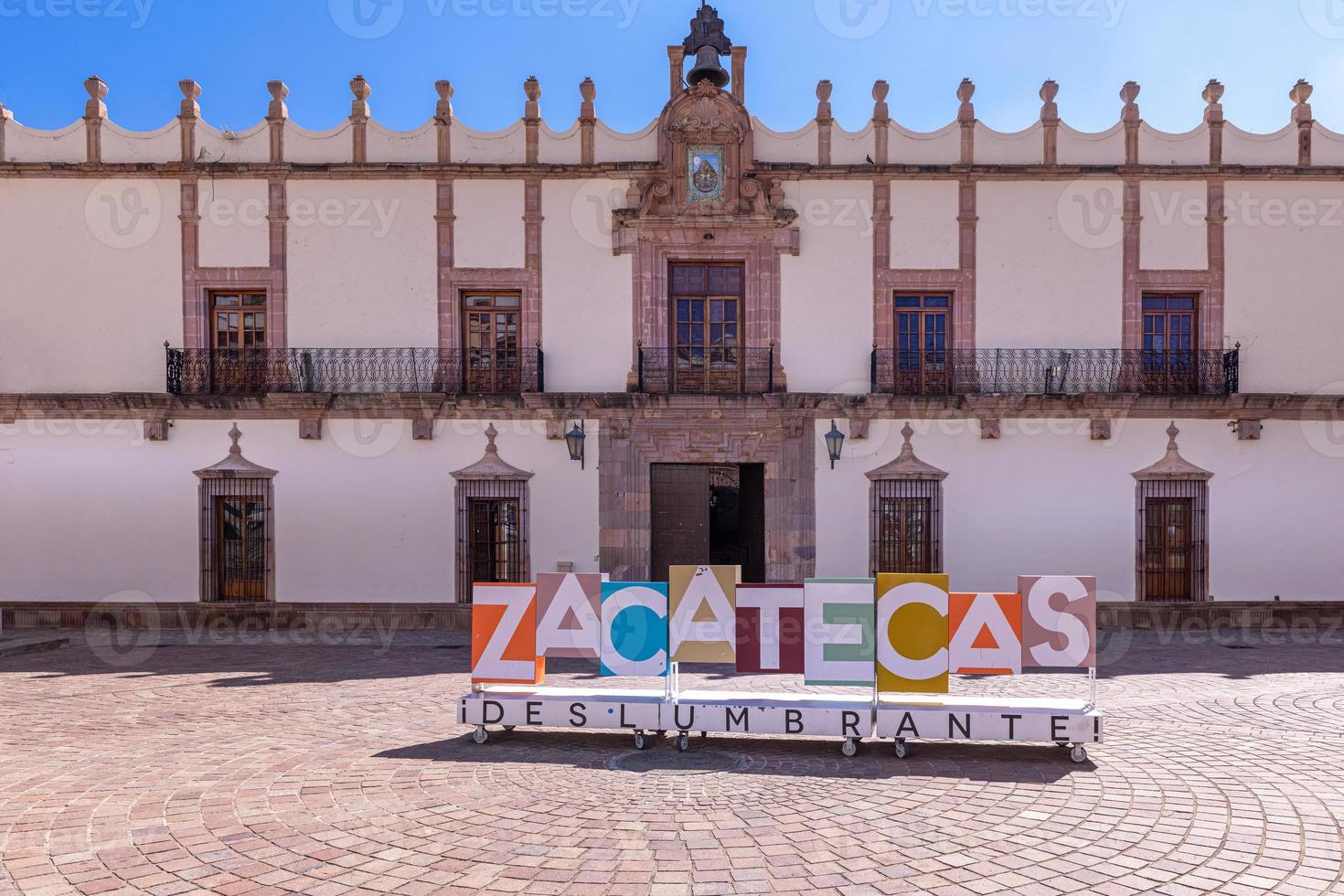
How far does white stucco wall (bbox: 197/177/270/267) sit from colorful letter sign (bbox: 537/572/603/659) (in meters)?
10.3

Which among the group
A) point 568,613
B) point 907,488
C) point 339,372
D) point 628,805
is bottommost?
point 628,805

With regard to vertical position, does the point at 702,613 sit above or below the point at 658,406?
below

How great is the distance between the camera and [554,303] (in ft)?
45.6

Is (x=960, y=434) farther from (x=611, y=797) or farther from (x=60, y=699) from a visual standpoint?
(x=60, y=699)

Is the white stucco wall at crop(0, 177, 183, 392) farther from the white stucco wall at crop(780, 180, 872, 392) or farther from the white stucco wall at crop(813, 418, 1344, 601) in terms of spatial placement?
the white stucco wall at crop(813, 418, 1344, 601)

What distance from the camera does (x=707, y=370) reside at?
14.0 meters

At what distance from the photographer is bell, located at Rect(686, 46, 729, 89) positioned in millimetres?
13430

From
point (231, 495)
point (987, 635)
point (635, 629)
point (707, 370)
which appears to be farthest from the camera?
point (707, 370)

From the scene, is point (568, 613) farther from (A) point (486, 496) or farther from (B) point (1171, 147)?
(B) point (1171, 147)

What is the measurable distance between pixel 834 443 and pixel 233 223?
1107cm

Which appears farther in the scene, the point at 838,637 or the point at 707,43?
the point at 707,43

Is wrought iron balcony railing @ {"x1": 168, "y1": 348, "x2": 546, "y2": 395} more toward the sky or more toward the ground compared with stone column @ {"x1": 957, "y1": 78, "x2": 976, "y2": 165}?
more toward the ground

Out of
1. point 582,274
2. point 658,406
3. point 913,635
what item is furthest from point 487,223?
point 913,635

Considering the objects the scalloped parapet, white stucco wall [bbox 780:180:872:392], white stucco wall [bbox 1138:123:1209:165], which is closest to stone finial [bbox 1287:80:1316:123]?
the scalloped parapet
